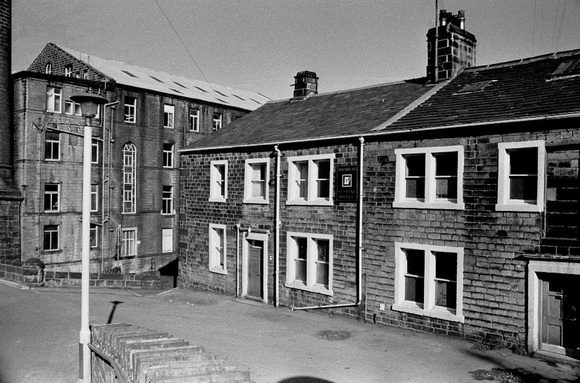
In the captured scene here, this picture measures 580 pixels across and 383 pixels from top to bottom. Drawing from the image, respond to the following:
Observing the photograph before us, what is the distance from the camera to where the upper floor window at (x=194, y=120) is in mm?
39562

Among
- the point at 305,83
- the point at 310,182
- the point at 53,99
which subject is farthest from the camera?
the point at 53,99

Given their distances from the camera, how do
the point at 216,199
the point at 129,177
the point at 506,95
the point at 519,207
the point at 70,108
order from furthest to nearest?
the point at 129,177 < the point at 70,108 < the point at 216,199 < the point at 506,95 < the point at 519,207

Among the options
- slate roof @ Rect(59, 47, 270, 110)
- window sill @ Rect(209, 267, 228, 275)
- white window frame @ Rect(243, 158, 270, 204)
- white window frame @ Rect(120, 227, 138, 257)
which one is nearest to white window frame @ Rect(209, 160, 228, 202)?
white window frame @ Rect(243, 158, 270, 204)

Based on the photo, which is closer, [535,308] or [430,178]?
[535,308]

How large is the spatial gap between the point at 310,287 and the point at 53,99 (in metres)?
22.7

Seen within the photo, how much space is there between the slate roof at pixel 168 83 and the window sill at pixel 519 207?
2791 cm

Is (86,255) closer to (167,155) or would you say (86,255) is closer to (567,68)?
(567,68)

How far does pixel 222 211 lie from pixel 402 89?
29.9ft

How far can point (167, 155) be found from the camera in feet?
126

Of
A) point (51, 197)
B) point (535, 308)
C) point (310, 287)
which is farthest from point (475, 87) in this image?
point (51, 197)

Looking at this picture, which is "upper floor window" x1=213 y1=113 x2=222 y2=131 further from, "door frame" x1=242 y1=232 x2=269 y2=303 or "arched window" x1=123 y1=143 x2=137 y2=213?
"door frame" x1=242 y1=232 x2=269 y2=303

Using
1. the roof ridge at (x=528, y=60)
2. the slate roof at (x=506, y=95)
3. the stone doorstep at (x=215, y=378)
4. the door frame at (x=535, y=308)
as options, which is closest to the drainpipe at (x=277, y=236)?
the slate roof at (x=506, y=95)

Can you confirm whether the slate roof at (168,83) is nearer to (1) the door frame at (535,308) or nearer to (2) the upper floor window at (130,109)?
(2) the upper floor window at (130,109)

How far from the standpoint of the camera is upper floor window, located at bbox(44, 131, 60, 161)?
31.5 meters
